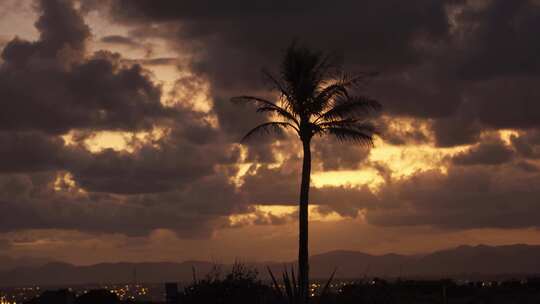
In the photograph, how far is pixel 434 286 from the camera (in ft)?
197

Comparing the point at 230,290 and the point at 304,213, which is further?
the point at 304,213

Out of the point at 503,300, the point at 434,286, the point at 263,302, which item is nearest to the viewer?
the point at 263,302

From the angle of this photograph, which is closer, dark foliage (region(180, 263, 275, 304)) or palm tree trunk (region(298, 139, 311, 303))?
dark foliage (region(180, 263, 275, 304))

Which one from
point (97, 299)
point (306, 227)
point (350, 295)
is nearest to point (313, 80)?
point (306, 227)

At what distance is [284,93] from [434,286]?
2596 cm

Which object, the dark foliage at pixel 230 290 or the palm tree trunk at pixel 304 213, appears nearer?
the dark foliage at pixel 230 290

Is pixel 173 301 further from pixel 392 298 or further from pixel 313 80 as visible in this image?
pixel 313 80

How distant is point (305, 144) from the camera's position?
40.2 metres

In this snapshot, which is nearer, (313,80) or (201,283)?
(201,283)

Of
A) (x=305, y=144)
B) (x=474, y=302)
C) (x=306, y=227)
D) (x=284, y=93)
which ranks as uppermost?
(x=284, y=93)

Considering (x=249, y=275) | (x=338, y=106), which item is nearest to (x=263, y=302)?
(x=249, y=275)

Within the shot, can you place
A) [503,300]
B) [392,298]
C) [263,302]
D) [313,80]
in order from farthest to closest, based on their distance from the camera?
[503,300]
[313,80]
[392,298]
[263,302]

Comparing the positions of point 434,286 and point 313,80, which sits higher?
point 313,80

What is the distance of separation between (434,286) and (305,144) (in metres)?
24.5
